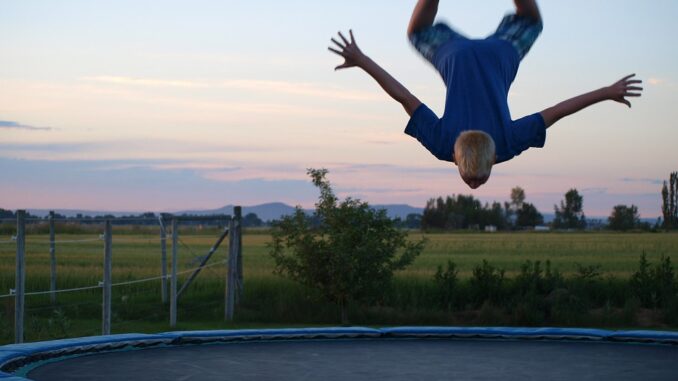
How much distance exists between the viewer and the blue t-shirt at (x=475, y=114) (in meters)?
4.64

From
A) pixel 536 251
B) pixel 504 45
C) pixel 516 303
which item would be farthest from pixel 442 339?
pixel 536 251

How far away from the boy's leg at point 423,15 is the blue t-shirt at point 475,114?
11.3 inches

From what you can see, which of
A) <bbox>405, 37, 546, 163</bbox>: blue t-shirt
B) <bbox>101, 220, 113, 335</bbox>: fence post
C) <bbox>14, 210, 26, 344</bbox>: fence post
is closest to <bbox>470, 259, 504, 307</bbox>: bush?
<bbox>101, 220, 113, 335</bbox>: fence post

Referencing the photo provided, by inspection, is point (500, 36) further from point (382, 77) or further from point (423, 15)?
point (382, 77)

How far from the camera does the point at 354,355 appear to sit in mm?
7777

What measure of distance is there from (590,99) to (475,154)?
877 mm

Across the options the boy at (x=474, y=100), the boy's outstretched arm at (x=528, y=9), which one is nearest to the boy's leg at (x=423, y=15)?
the boy at (x=474, y=100)

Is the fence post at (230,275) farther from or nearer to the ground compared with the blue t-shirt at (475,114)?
nearer to the ground

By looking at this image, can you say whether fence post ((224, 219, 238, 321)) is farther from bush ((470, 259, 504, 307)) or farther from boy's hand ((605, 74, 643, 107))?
boy's hand ((605, 74, 643, 107))

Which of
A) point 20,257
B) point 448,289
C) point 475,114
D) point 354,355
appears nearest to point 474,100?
point 475,114

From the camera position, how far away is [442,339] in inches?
348

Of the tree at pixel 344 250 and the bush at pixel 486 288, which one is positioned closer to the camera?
the tree at pixel 344 250

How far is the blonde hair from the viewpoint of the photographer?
4297 millimetres

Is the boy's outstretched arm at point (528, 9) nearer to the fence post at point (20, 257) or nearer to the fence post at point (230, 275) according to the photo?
the fence post at point (20, 257)
